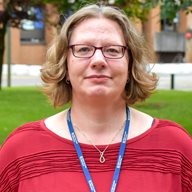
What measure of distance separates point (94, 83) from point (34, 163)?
455 millimetres

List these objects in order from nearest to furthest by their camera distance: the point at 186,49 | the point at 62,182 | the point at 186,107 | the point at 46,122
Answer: the point at 62,182 < the point at 46,122 < the point at 186,107 < the point at 186,49

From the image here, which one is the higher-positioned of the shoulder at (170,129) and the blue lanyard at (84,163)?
the shoulder at (170,129)

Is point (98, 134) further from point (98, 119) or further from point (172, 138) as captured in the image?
point (172, 138)

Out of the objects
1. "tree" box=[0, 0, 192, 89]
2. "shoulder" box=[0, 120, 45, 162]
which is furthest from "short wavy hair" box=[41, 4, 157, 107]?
"tree" box=[0, 0, 192, 89]

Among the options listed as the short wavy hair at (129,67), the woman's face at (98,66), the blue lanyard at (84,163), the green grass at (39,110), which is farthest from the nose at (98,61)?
the green grass at (39,110)

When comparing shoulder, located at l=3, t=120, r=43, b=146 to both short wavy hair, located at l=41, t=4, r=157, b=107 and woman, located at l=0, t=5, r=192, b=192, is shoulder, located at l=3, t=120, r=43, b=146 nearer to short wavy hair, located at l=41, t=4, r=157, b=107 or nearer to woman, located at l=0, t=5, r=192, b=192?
woman, located at l=0, t=5, r=192, b=192

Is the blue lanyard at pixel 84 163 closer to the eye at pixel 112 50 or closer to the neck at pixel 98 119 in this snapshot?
the neck at pixel 98 119

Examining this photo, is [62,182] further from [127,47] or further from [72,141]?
[127,47]

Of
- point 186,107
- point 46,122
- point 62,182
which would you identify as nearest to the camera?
point 62,182

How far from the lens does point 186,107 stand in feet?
40.8

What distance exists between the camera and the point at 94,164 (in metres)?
2.73

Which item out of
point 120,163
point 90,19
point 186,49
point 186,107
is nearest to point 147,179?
point 120,163

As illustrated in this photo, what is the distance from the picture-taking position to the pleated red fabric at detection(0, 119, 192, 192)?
8.82 feet

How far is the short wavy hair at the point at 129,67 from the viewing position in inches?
112
